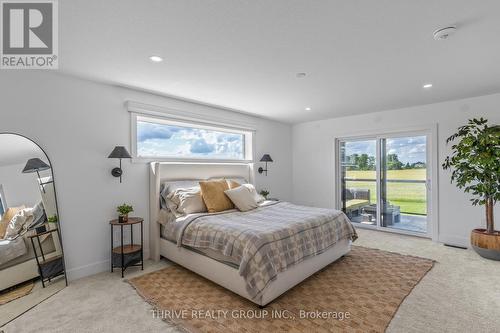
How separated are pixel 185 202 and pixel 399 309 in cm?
259

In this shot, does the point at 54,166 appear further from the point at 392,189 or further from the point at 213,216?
the point at 392,189

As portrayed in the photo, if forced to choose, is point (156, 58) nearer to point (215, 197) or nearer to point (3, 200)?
point (215, 197)

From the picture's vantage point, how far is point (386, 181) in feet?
15.7

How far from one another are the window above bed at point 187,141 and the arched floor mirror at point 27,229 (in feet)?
3.54

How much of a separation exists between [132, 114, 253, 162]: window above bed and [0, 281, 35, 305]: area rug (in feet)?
5.79

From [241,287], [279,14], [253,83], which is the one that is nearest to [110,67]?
[253,83]

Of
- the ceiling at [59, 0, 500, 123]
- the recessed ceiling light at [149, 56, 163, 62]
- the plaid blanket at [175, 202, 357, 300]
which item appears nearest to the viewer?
the ceiling at [59, 0, 500, 123]

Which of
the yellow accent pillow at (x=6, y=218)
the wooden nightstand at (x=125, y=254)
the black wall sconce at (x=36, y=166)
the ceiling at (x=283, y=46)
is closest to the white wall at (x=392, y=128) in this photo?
the ceiling at (x=283, y=46)

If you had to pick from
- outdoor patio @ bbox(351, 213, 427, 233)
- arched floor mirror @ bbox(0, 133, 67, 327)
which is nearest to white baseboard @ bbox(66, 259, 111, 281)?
arched floor mirror @ bbox(0, 133, 67, 327)

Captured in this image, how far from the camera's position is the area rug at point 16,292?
220 cm

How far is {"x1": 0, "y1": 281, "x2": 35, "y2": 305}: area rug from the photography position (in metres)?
2.20

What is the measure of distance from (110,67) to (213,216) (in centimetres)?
206

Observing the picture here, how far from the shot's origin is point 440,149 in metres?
4.09

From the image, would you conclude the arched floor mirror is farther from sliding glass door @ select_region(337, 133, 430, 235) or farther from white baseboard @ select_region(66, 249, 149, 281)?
sliding glass door @ select_region(337, 133, 430, 235)
